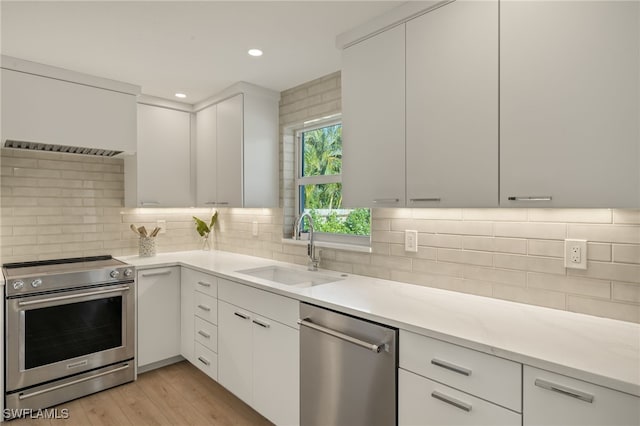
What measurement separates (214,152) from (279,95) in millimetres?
786

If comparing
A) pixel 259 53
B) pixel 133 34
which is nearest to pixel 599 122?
pixel 259 53

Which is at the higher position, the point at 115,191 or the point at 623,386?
the point at 115,191

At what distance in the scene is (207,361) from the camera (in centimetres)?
274

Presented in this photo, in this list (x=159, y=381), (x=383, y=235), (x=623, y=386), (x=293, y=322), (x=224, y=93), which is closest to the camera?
(x=623, y=386)

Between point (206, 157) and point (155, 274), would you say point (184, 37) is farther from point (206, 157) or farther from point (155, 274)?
point (155, 274)

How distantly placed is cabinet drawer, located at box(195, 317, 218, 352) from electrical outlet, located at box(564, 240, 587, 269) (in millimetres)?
2215

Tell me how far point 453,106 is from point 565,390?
1.18m

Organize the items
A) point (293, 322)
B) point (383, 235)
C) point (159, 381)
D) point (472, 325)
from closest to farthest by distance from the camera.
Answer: point (472, 325)
point (293, 322)
point (383, 235)
point (159, 381)

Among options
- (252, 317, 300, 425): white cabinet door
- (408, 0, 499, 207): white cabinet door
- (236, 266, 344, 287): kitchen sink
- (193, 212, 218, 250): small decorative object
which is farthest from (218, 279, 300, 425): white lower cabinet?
(193, 212, 218, 250): small decorative object

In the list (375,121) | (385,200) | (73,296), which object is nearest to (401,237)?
(385,200)

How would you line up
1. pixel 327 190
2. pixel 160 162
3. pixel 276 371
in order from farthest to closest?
1. pixel 160 162
2. pixel 327 190
3. pixel 276 371

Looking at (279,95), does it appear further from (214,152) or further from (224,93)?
(214,152)

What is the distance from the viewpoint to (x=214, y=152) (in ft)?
10.9

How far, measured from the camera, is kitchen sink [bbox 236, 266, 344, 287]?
253 cm
